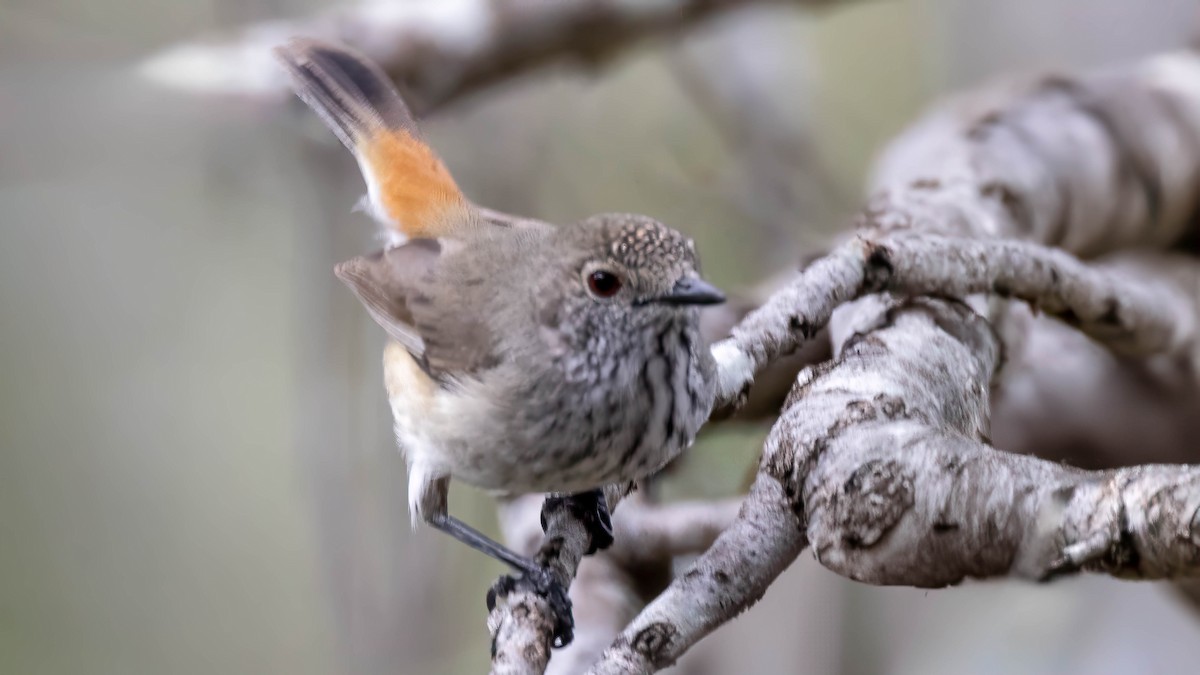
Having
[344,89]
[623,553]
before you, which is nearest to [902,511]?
[623,553]

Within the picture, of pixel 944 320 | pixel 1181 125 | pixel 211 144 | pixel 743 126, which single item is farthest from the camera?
pixel 743 126

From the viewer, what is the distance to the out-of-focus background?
4250 millimetres

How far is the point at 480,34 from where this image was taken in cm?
409

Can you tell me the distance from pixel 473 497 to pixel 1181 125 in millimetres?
3038

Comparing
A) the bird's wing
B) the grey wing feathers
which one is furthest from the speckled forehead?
the grey wing feathers

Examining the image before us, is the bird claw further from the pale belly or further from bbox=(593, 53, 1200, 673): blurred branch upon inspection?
bbox=(593, 53, 1200, 673): blurred branch

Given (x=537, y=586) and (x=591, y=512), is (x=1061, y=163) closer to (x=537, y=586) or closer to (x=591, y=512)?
(x=591, y=512)

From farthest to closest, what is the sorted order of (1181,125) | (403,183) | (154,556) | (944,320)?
(154,556) → (1181,125) → (403,183) → (944,320)

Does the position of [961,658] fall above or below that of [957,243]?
below

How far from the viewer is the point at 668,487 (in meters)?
4.22

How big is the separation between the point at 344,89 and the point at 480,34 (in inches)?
40.5

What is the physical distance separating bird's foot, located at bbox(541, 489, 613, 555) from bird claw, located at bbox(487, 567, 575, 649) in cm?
25

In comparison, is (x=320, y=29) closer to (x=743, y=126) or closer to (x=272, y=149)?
(x=272, y=149)

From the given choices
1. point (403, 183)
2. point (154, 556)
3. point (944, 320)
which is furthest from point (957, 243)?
point (154, 556)
